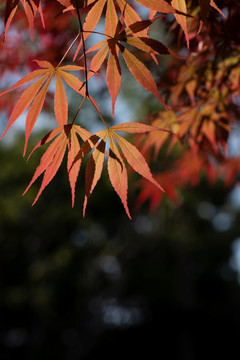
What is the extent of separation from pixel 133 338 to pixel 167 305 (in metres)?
1.12

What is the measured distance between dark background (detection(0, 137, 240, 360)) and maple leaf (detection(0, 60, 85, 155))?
5.02 metres

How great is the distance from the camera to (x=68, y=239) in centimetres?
716

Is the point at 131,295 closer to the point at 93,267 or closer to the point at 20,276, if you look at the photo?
the point at 93,267

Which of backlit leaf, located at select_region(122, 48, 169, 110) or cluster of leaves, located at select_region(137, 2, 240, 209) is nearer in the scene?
backlit leaf, located at select_region(122, 48, 169, 110)

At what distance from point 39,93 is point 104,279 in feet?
25.0

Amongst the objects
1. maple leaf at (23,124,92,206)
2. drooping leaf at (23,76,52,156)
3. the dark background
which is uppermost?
drooping leaf at (23,76,52,156)

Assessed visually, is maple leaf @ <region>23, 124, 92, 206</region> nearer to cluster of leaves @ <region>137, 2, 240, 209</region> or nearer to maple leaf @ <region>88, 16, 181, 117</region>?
maple leaf @ <region>88, 16, 181, 117</region>

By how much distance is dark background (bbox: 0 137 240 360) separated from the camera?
6.32 m

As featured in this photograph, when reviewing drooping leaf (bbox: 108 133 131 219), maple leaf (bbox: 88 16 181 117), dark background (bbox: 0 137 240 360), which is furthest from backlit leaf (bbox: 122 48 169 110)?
dark background (bbox: 0 137 240 360)

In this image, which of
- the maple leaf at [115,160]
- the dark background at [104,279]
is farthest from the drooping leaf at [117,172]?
the dark background at [104,279]

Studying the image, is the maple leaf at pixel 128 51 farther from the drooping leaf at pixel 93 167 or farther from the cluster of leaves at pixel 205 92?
the cluster of leaves at pixel 205 92

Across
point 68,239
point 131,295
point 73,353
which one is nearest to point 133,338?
point 131,295

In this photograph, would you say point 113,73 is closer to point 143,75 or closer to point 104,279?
point 143,75

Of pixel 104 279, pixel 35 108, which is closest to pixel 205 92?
pixel 35 108
